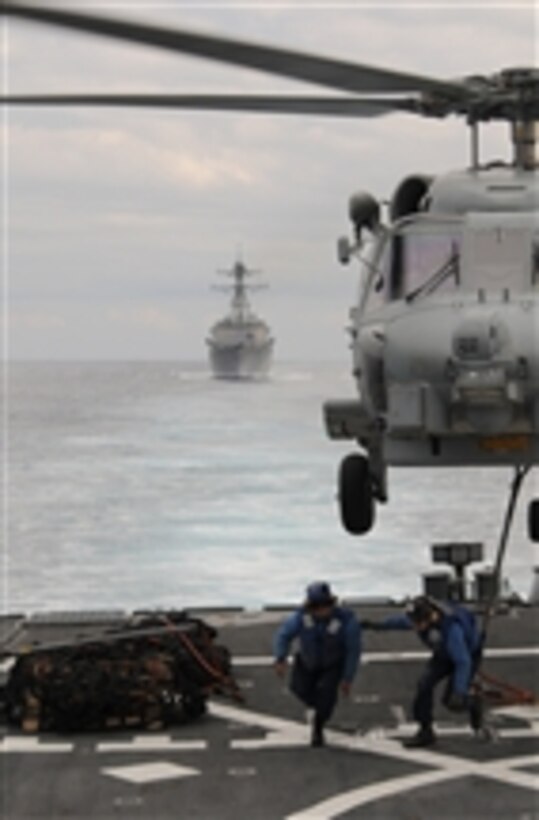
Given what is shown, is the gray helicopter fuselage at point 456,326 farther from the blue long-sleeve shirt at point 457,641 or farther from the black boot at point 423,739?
the black boot at point 423,739

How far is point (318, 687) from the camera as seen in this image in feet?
39.5

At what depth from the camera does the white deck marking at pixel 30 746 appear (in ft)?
39.3

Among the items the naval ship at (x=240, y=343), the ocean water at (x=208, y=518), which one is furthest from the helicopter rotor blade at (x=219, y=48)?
the naval ship at (x=240, y=343)

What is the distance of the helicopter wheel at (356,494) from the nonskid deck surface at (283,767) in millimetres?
1803

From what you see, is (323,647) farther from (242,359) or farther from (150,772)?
(242,359)

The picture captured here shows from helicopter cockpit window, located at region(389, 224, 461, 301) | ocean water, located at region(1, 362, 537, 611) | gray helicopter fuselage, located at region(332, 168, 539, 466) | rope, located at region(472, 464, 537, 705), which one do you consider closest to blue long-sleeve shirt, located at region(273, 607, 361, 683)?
gray helicopter fuselage, located at region(332, 168, 539, 466)

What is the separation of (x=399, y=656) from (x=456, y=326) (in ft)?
15.4

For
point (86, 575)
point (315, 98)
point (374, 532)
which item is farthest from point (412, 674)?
point (374, 532)

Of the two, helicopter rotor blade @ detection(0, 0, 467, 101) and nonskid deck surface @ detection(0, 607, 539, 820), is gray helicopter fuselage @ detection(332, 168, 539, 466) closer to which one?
nonskid deck surface @ detection(0, 607, 539, 820)

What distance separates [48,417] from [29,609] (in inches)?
2717

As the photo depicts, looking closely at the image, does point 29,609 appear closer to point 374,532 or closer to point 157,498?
point 374,532

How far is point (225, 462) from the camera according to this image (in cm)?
6350

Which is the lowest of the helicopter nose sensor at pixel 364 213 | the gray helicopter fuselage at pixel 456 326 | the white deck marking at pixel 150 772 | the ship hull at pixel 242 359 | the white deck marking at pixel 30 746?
the white deck marking at pixel 150 772

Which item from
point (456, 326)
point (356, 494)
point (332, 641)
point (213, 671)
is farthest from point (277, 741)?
point (356, 494)
